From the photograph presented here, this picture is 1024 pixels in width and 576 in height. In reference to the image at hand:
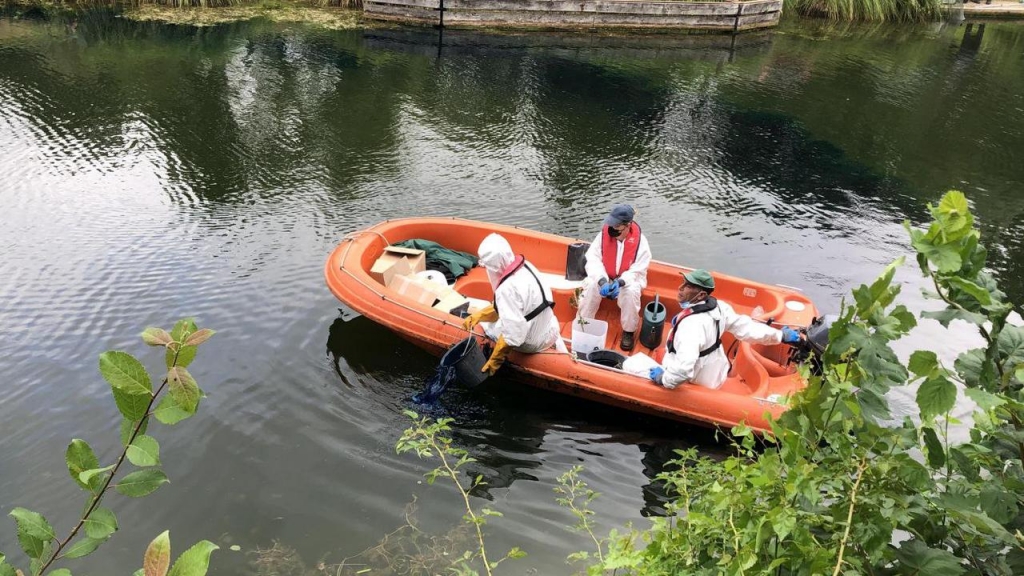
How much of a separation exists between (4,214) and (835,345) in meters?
11.9

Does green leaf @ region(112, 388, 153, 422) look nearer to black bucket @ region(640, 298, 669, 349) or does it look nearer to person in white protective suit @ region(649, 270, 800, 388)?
person in white protective suit @ region(649, 270, 800, 388)

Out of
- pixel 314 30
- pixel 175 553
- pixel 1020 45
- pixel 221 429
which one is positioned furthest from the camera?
pixel 1020 45

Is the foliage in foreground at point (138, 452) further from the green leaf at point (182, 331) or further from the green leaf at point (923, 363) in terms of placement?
the green leaf at point (923, 363)

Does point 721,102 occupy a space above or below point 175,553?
above

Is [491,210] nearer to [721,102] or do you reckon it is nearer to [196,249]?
[196,249]

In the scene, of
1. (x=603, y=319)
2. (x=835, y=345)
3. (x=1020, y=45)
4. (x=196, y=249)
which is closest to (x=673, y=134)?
(x=603, y=319)

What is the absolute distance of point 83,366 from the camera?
A: 7.22m

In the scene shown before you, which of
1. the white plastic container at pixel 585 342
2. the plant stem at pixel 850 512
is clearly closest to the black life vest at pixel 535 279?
the white plastic container at pixel 585 342

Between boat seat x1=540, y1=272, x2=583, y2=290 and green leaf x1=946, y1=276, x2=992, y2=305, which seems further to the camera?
boat seat x1=540, y1=272, x2=583, y2=290

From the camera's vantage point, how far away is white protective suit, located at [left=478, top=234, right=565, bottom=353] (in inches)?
243

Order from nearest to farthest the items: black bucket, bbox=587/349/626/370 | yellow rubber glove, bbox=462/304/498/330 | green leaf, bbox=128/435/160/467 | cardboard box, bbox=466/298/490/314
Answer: green leaf, bbox=128/435/160/467 → yellow rubber glove, bbox=462/304/498/330 → black bucket, bbox=587/349/626/370 → cardboard box, bbox=466/298/490/314

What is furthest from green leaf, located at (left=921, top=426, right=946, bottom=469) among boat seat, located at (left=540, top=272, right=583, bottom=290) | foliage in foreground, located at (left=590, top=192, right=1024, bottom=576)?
boat seat, located at (left=540, top=272, right=583, bottom=290)

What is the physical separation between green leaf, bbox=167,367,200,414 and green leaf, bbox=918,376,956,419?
171 centimetres

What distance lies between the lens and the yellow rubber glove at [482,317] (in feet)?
21.4
